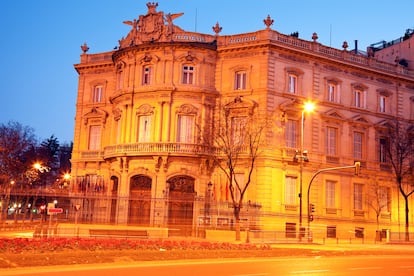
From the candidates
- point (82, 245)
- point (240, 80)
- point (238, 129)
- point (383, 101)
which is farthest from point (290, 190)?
point (82, 245)

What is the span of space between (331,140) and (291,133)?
171 inches

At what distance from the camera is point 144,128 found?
46.3 metres

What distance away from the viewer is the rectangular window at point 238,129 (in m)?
42.9

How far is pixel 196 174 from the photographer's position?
44531 millimetres

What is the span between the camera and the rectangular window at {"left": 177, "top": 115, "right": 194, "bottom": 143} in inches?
1779

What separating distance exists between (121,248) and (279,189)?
72.3ft

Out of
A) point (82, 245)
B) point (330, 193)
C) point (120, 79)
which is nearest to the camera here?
point (82, 245)

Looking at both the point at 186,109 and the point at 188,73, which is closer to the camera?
the point at 186,109

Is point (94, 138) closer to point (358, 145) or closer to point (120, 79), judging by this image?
point (120, 79)

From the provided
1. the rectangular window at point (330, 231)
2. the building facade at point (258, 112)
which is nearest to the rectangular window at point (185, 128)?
the building facade at point (258, 112)

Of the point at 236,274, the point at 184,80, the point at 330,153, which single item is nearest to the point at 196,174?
the point at 184,80

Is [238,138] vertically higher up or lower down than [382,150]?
lower down

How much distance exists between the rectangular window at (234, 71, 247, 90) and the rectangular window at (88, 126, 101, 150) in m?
14.8

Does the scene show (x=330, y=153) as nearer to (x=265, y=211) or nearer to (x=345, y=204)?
(x=345, y=204)
